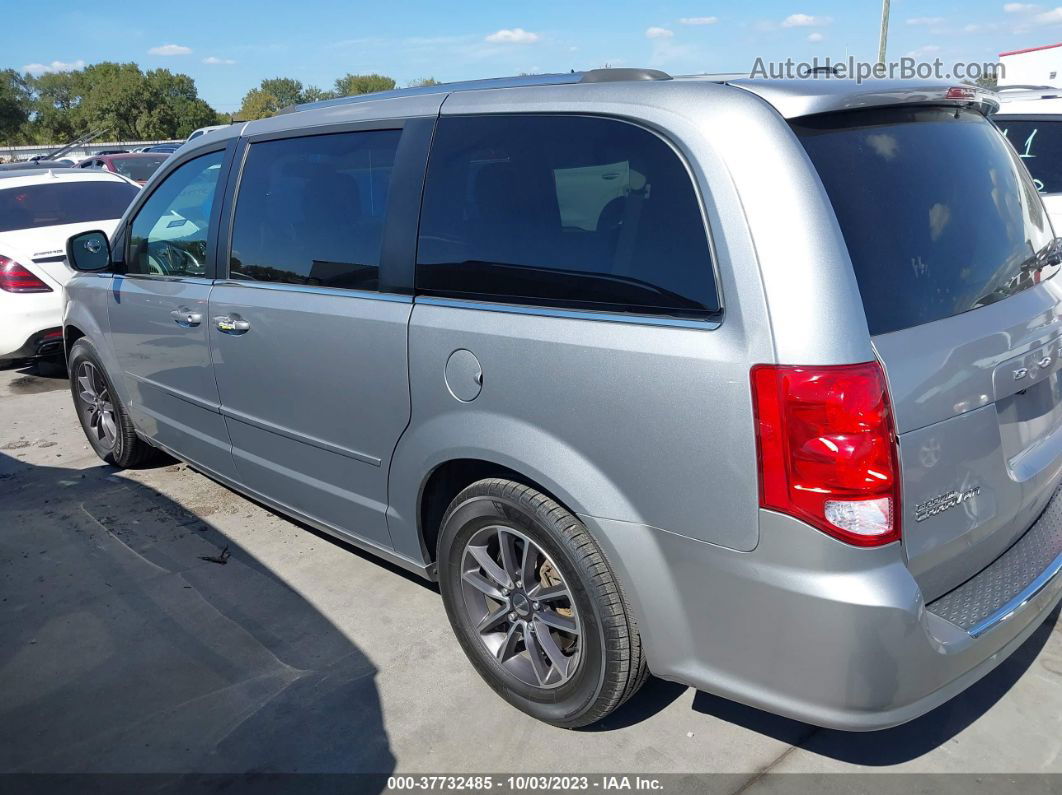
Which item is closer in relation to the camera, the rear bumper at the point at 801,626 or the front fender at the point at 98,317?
the rear bumper at the point at 801,626

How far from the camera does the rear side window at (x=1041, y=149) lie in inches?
256

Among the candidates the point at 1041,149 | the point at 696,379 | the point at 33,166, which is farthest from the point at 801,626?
the point at 33,166

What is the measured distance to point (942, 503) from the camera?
2180mm

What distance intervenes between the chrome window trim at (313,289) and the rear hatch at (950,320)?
4.61 feet

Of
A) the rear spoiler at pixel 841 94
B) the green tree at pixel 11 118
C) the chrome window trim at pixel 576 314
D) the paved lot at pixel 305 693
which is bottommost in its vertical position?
the paved lot at pixel 305 693

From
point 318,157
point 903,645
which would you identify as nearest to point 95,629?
point 318,157

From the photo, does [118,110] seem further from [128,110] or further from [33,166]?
[33,166]

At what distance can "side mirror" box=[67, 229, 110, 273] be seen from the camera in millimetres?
4641

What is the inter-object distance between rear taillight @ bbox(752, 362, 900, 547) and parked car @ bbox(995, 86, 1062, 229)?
17.5 ft

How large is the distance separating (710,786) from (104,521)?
11.2 feet

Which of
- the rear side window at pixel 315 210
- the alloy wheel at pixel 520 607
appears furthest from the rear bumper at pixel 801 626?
the rear side window at pixel 315 210

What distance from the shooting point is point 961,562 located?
Answer: 2297mm

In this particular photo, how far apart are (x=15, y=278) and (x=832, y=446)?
23.1 ft

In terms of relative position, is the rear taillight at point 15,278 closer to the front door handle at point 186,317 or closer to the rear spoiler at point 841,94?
the front door handle at point 186,317
